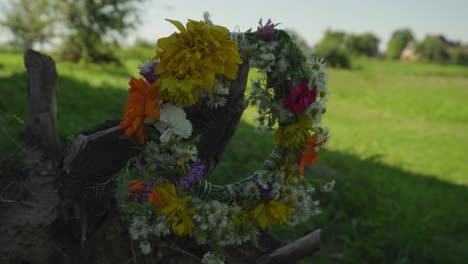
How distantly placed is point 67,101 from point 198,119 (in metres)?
5.48

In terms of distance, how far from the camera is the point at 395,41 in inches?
3078

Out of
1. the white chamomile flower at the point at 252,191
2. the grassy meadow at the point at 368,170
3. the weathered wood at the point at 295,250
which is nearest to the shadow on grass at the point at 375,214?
the grassy meadow at the point at 368,170

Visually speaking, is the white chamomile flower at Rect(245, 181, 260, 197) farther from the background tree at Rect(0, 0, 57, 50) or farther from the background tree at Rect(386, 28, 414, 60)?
the background tree at Rect(386, 28, 414, 60)

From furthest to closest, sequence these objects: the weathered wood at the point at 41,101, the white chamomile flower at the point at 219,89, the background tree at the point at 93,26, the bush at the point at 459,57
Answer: the bush at the point at 459,57
the background tree at the point at 93,26
the weathered wood at the point at 41,101
the white chamomile flower at the point at 219,89

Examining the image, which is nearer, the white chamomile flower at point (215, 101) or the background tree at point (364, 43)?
the white chamomile flower at point (215, 101)

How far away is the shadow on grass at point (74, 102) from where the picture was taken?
233 inches

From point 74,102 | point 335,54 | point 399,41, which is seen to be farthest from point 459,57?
point 74,102

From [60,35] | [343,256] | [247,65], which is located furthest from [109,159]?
[60,35]

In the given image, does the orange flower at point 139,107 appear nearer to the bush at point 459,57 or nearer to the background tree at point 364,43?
the bush at point 459,57

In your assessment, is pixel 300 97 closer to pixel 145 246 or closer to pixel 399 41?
pixel 145 246

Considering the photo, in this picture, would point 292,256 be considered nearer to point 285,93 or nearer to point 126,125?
point 285,93

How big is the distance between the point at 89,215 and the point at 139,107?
0.87 m

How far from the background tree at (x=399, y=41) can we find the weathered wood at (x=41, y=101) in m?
78.3

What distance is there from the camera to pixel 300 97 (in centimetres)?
257
